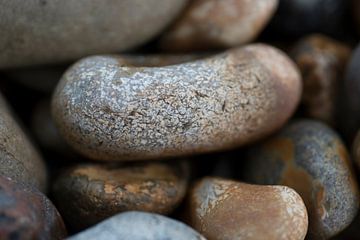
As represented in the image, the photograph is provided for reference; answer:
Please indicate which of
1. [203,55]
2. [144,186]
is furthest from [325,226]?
[203,55]

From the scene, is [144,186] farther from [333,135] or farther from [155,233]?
[333,135]

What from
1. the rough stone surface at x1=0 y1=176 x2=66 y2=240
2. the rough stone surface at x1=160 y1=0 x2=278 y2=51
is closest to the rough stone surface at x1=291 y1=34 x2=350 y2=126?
the rough stone surface at x1=160 y1=0 x2=278 y2=51

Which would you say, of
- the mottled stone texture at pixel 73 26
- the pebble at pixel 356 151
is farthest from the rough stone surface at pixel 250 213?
the mottled stone texture at pixel 73 26

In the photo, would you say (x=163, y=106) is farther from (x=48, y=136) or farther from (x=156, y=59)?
(x=48, y=136)

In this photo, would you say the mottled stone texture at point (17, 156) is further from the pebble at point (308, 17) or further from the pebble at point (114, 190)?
the pebble at point (308, 17)

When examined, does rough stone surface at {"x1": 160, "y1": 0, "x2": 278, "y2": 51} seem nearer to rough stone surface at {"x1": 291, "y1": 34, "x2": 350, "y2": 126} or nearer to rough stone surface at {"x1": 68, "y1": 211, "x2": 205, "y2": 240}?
rough stone surface at {"x1": 291, "y1": 34, "x2": 350, "y2": 126}

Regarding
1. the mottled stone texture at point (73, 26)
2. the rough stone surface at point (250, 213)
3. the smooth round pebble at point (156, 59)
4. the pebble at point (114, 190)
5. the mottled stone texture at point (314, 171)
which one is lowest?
the mottled stone texture at point (314, 171)
